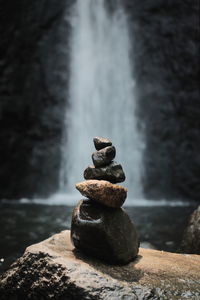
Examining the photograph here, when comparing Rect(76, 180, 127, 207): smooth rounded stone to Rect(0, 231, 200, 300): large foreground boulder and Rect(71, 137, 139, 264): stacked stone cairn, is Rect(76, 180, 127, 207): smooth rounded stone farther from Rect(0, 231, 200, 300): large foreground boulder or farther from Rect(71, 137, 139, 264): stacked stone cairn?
Rect(0, 231, 200, 300): large foreground boulder

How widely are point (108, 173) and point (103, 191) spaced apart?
324mm

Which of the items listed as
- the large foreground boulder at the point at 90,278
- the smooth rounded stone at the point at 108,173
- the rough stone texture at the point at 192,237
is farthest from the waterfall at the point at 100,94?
the large foreground boulder at the point at 90,278

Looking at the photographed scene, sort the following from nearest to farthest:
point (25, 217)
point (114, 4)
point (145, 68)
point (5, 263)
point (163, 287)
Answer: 1. point (163, 287)
2. point (5, 263)
3. point (25, 217)
4. point (145, 68)
5. point (114, 4)

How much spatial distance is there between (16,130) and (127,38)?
713 cm

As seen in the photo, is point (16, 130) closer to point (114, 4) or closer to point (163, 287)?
point (114, 4)

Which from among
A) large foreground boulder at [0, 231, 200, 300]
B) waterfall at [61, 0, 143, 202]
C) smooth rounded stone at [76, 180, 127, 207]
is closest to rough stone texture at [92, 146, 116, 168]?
smooth rounded stone at [76, 180, 127, 207]

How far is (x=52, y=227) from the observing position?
7.70 m

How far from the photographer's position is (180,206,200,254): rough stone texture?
5.03 m

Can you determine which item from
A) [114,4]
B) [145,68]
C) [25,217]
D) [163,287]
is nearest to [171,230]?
[25,217]

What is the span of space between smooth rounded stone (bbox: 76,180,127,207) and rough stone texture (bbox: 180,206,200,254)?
175 cm

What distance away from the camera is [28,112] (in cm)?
1606

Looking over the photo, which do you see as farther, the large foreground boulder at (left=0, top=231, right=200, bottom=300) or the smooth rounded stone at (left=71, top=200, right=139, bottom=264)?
the smooth rounded stone at (left=71, top=200, right=139, bottom=264)

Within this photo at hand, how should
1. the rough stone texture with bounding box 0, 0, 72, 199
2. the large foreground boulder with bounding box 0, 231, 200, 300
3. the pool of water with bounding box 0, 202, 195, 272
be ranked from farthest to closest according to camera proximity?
the rough stone texture with bounding box 0, 0, 72, 199 → the pool of water with bounding box 0, 202, 195, 272 → the large foreground boulder with bounding box 0, 231, 200, 300

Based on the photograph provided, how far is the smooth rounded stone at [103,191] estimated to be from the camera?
12.6ft
